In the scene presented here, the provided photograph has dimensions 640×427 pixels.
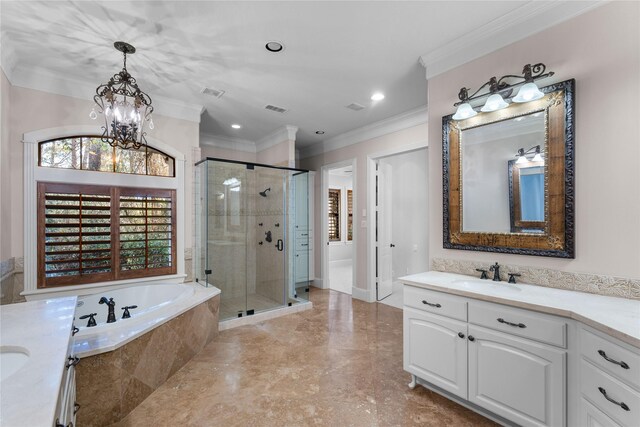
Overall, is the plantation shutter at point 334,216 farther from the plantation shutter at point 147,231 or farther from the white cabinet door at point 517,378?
the white cabinet door at point 517,378

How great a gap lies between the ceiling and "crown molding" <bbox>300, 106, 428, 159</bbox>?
31cm

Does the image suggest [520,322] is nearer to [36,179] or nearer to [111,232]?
[111,232]

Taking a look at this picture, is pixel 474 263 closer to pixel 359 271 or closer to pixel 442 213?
pixel 442 213

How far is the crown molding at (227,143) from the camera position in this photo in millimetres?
4959

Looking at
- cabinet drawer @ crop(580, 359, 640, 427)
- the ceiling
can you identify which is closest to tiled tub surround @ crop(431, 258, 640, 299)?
cabinet drawer @ crop(580, 359, 640, 427)

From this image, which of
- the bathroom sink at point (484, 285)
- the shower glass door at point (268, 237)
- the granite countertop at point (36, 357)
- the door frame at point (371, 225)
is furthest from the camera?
the door frame at point (371, 225)

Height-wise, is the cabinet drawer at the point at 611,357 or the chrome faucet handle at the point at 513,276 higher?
the chrome faucet handle at the point at 513,276

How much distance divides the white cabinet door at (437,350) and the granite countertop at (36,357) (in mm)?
2035

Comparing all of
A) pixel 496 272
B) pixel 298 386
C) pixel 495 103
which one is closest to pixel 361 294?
pixel 298 386

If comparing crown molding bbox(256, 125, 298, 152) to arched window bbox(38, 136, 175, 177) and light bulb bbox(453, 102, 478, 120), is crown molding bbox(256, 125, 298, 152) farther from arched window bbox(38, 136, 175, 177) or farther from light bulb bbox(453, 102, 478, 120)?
light bulb bbox(453, 102, 478, 120)

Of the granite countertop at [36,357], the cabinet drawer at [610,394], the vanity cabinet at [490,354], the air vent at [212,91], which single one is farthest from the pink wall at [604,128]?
the air vent at [212,91]

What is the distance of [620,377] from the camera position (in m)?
1.25

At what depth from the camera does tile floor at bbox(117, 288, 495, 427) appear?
1.94 meters

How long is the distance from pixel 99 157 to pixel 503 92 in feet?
12.7
